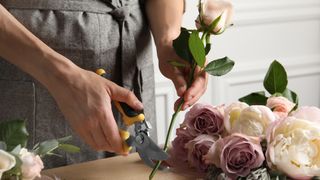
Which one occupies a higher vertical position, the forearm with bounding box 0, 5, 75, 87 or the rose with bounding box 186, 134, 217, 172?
the forearm with bounding box 0, 5, 75, 87

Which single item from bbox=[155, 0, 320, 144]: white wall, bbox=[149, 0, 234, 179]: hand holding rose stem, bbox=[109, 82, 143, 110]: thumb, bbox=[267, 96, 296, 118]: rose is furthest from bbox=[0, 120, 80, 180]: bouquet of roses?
bbox=[155, 0, 320, 144]: white wall

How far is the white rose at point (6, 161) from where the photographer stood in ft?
2.10

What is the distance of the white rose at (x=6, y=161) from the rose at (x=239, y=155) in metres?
0.32

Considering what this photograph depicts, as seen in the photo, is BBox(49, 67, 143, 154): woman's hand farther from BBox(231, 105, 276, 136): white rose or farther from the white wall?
the white wall

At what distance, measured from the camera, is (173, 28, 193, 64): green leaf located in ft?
3.07

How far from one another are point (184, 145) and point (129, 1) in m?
0.34

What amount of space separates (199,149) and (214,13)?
209mm

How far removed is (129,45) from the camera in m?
1.15

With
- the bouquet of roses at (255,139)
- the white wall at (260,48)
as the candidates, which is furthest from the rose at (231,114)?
the white wall at (260,48)

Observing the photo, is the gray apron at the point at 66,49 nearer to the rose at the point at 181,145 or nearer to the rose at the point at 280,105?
the rose at the point at 181,145

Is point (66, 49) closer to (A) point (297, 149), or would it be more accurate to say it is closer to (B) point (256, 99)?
(B) point (256, 99)

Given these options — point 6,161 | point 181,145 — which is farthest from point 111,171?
point 6,161

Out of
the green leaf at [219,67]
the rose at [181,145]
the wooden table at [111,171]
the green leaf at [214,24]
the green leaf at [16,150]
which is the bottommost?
the wooden table at [111,171]

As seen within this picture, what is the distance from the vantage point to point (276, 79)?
982 mm
